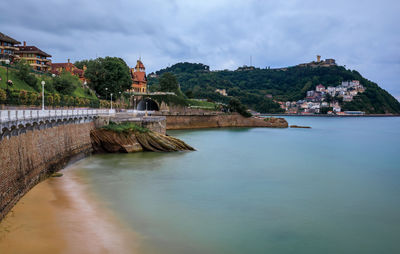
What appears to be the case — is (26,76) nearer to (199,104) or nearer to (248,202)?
(248,202)

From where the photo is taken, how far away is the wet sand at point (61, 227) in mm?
13031

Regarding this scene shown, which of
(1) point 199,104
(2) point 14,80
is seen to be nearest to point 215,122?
(1) point 199,104

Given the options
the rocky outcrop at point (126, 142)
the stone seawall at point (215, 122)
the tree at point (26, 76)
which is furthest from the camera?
the stone seawall at point (215, 122)

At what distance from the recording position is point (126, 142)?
3391 cm

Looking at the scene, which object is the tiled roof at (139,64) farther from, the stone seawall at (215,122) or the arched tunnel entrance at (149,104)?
the stone seawall at (215,122)

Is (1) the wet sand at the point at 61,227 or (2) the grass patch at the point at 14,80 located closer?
(1) the wet sand at the point at 61,227

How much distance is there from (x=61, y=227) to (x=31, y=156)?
6552 mm

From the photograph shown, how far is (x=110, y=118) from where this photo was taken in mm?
36500

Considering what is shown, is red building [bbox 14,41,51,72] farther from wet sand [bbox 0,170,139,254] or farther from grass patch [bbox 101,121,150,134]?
wet sand [bbox 0,170,139,254]

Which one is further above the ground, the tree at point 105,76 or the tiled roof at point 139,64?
the tiled roof at point 139,64

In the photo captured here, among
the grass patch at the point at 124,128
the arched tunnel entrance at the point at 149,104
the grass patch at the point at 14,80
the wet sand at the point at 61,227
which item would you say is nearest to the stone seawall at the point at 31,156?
the wet sand at the point at 61,227

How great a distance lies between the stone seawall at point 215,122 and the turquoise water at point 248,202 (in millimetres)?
44493

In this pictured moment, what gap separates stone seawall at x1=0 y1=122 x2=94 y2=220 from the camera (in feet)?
50.9

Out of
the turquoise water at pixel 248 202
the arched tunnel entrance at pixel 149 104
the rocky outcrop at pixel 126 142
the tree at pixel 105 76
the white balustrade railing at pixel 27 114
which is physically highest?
the tree at pixel 105 76
